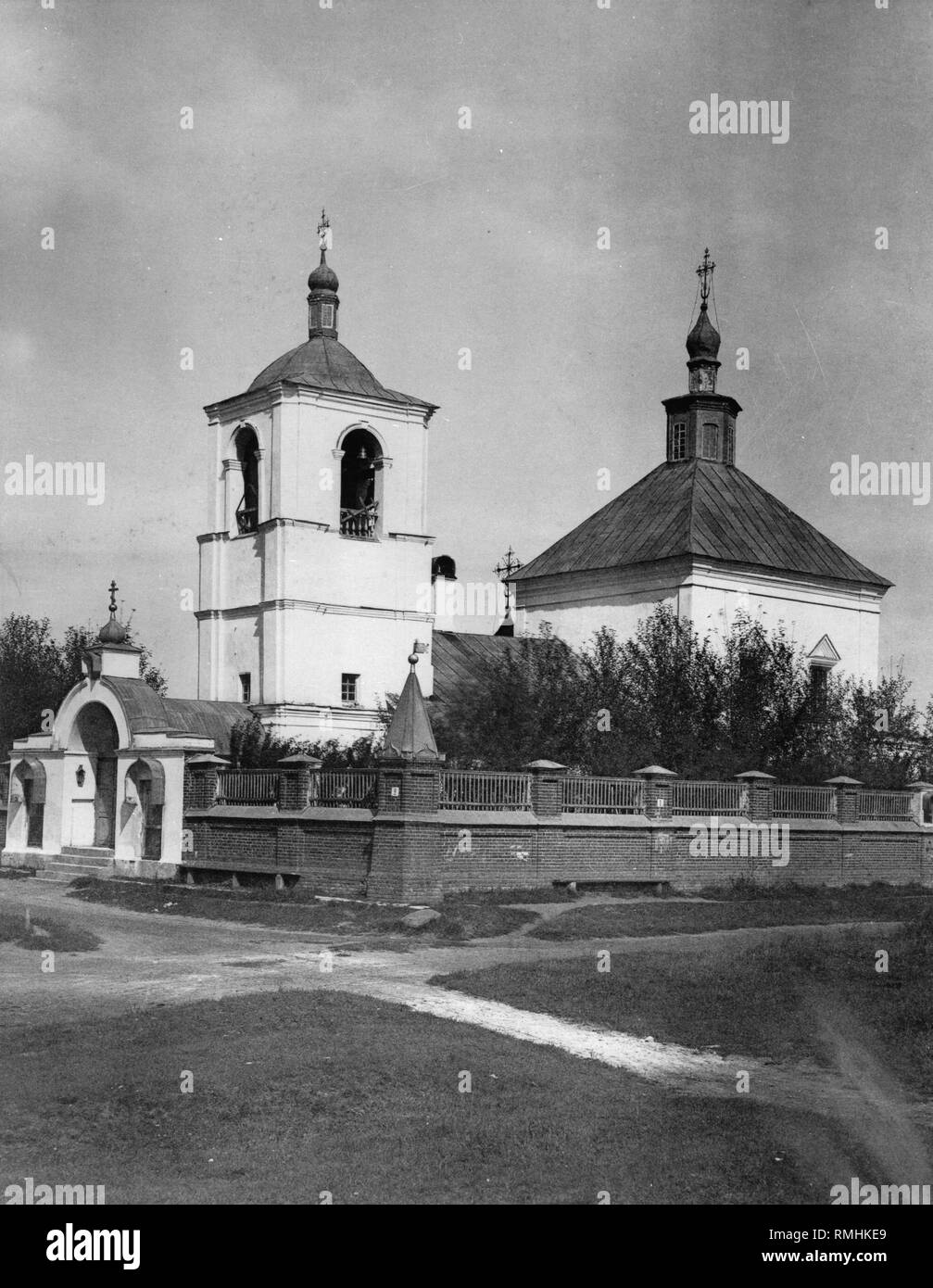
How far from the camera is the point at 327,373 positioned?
30.7 meters

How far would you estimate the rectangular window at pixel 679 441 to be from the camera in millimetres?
39531

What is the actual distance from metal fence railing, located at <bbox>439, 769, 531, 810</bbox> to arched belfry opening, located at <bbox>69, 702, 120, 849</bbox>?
9.18 m

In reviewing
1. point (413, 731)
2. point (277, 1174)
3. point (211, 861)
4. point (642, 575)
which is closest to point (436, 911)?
point (413, 731)

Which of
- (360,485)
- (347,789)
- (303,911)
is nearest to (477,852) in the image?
(347,789)

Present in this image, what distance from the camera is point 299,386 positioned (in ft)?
96.6

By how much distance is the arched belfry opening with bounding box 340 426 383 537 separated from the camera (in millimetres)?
30734

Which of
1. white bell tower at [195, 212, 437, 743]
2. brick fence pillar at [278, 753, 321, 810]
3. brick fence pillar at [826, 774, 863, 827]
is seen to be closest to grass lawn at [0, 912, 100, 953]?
brick fence pillar at [278, 753, 321, 810]

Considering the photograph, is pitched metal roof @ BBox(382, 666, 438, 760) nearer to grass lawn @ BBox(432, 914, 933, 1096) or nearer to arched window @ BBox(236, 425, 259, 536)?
grass lawn @ BBox(432, 914, 933, 1096)

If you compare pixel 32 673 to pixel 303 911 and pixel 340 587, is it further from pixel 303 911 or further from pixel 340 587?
pixel 303 911

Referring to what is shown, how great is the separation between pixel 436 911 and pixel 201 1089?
364 inches

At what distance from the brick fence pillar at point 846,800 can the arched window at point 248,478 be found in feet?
45.8

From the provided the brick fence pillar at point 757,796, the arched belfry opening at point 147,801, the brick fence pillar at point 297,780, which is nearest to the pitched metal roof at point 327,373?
the arched belfry opening at point 147,801

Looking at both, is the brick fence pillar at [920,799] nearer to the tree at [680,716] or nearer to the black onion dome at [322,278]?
the tree at [680,716]
